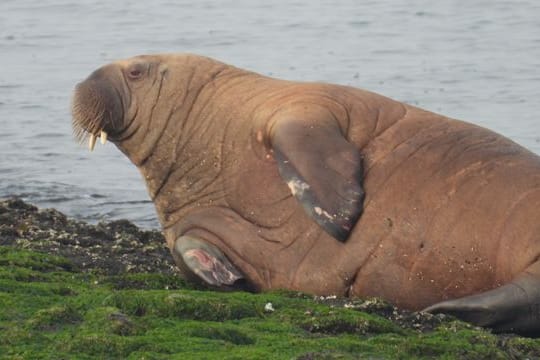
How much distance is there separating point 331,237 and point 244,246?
25.5 inches

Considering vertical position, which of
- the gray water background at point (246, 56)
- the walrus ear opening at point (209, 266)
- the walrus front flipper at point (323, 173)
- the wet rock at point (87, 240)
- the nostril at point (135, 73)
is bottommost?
the gray water background at point (246, 56)

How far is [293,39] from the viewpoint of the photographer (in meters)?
23.4

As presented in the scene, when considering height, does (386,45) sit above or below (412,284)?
below

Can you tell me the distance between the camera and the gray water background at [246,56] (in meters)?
15.1

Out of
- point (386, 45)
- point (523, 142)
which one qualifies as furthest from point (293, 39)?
point (523, 142)

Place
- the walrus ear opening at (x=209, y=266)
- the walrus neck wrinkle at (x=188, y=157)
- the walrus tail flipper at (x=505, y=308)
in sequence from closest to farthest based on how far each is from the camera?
1. the walrus tail flipper at (x=505, y=308)
2. the walrus ear opening at (x=209, y=266)
3. the walrus neck wrinkle at (x=188, y=157)

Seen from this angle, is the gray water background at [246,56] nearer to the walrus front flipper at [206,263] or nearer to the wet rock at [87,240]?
the wet rock at [87,240]

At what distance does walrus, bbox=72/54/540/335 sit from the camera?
8.31 m

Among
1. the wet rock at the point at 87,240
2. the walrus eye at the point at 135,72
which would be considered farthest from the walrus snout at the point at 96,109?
the wet rock at the point at 87,240

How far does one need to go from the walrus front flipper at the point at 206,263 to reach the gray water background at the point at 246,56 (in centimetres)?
350

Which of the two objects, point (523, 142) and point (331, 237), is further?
point (523, 142)

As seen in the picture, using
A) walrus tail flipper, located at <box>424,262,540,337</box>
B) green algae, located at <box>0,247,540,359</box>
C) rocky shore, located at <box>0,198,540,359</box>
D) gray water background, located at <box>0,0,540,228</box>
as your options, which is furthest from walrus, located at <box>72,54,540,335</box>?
gray water background, located at <box>0,0,540,228</box>

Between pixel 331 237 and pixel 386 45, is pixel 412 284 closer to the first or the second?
pixel 331 237

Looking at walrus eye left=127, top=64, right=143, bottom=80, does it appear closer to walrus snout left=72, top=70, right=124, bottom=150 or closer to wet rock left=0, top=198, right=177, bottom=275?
walrus snout left=72, top=70, right=124, bottom=150
